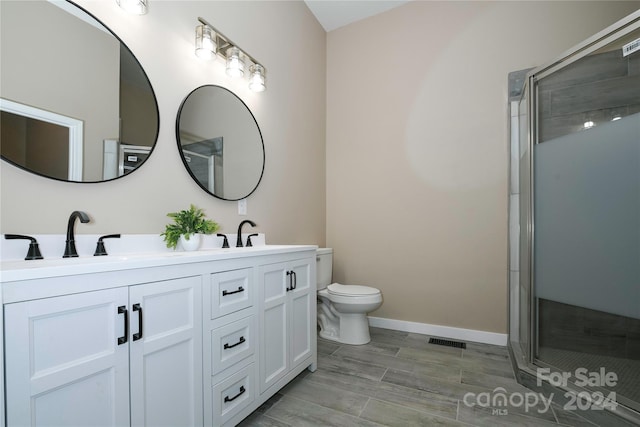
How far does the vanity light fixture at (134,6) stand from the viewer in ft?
4.41

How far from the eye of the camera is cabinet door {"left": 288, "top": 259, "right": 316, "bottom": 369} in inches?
69.9

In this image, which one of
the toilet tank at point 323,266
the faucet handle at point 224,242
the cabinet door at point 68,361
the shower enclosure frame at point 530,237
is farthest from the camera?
the toilet tank at point 323,266

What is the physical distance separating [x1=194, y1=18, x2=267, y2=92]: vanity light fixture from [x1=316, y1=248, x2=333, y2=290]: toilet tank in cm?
141

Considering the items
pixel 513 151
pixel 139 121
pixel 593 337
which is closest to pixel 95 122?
pixel 139 121

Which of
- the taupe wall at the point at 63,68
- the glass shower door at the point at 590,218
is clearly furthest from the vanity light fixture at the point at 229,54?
the glass shower door at the point at 590,218

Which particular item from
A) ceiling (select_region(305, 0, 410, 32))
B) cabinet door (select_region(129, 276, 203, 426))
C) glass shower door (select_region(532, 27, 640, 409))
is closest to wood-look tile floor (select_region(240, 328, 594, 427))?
glass shower door (select_region(532, 27, 640, 409))

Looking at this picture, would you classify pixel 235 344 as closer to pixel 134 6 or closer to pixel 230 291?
pixel 230 291

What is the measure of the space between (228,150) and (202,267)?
38.4 inches

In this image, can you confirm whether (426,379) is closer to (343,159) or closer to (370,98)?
(343,159)

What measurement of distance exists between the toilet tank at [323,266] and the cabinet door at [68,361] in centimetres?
182

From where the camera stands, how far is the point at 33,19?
3.67 ft

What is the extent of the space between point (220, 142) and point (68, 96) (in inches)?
31.5

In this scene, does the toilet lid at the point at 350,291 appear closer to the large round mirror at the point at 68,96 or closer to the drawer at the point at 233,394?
the drawer at the point at 233,394

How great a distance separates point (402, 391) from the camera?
1781 mm
